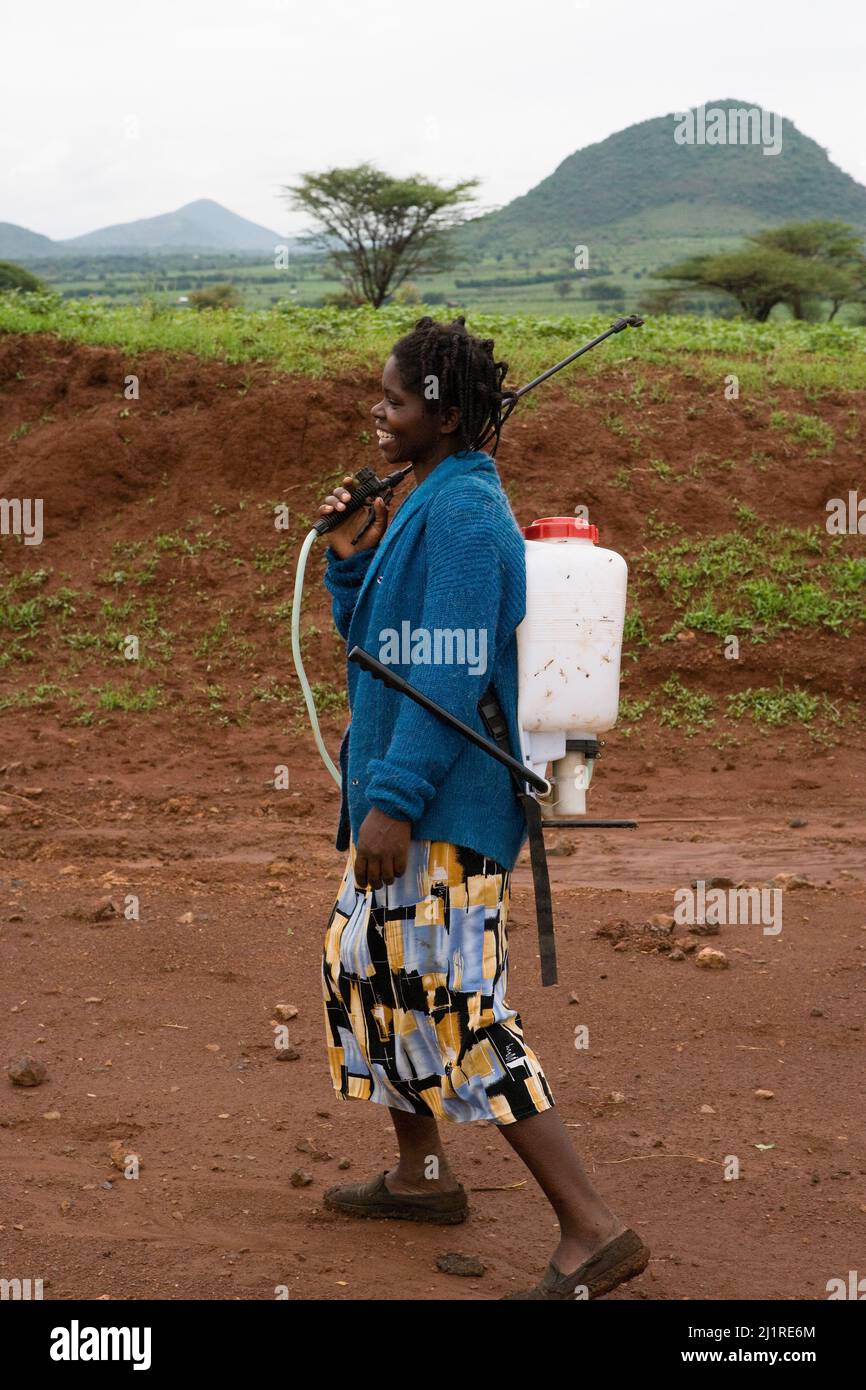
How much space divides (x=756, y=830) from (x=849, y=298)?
22877 mm

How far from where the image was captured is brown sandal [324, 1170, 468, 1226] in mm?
3068

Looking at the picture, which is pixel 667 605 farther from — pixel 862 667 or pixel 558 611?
pixel 558 611

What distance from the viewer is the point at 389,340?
10.6 m

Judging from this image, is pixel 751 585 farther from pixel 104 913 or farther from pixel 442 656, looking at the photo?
pixel 442 656

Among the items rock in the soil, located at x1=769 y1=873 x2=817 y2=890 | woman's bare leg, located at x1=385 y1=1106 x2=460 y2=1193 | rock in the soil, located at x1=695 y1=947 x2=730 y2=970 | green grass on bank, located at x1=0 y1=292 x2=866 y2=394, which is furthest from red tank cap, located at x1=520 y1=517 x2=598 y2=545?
green grass on bank, located at x1=0 y1=292 x2=866 y2=394

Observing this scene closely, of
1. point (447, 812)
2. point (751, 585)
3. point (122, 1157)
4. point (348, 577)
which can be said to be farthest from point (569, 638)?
point (751, 585)

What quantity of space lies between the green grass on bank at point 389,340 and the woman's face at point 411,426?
23.8ft

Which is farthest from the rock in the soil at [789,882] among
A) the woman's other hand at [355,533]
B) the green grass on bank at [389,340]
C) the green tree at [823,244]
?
the green tree at [823,244]

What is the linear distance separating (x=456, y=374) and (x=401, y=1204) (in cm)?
173

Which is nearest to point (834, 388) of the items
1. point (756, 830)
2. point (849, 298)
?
point (756, 830)

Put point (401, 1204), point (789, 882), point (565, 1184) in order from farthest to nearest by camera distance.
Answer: point (789, 882), point (401, 1204), point (565, 1184)

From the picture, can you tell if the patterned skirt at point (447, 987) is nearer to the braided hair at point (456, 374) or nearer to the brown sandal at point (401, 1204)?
the brown sandal at point (401, 1204)

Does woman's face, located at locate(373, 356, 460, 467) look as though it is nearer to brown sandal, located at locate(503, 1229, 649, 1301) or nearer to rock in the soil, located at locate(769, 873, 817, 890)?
brown sandal, located at locate(503, 1229, 649, 1301)

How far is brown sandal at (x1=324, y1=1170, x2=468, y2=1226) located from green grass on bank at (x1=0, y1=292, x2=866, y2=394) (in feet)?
24.5
